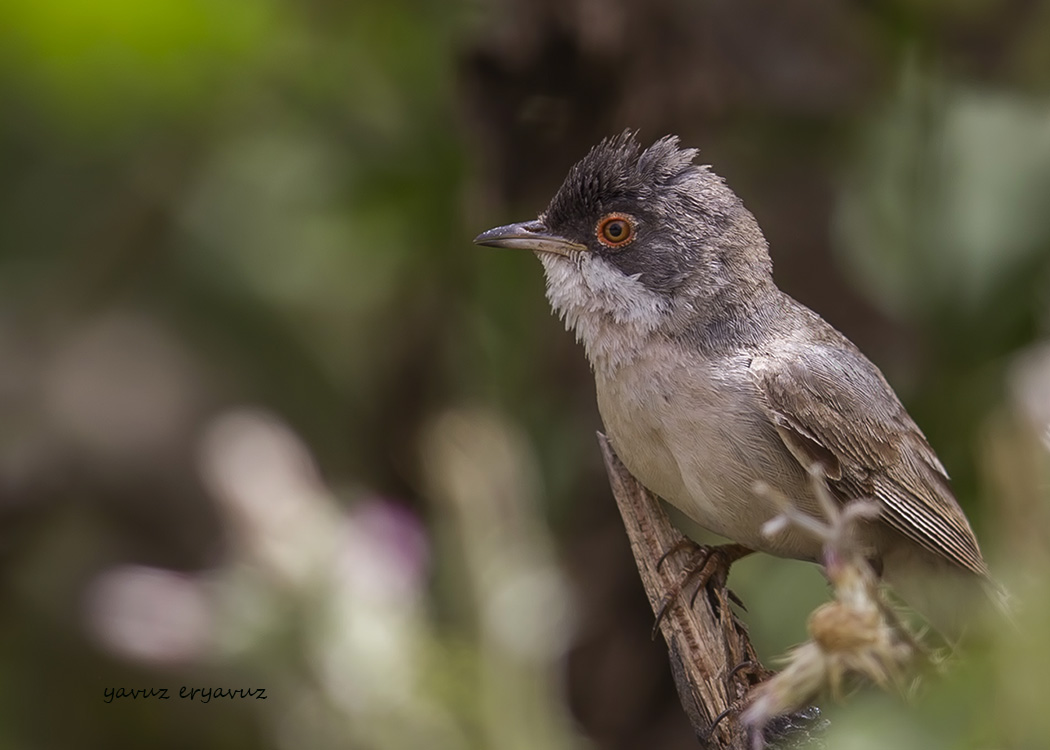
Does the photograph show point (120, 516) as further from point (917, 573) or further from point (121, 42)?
point (917, 573)

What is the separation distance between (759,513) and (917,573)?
855 millimetres

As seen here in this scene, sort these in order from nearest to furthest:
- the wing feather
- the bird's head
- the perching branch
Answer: the perching branch → the wing feather → the bird's head

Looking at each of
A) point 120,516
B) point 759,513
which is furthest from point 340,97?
point 759,513

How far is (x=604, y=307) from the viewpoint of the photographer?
12.5ft

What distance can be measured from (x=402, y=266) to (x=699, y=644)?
9.33ft

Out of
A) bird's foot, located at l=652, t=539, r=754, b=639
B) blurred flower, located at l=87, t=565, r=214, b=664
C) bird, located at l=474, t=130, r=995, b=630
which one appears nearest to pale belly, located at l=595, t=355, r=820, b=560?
bird, located at l=474, t=130, r=995, b=630

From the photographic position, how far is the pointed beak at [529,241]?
12.8 ft

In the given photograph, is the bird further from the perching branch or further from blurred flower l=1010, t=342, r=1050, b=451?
blurred flower l=1010, t=342, r=1050, b=451

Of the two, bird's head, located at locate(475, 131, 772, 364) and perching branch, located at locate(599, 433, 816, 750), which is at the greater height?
bird's head, located at locate(475, 131, 772, 364)

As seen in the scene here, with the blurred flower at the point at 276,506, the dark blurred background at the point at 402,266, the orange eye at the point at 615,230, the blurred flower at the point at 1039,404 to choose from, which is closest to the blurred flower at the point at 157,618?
the dark blurred background at the point at 402,266

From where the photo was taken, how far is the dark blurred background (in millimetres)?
4559

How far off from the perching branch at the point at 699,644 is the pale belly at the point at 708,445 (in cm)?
10

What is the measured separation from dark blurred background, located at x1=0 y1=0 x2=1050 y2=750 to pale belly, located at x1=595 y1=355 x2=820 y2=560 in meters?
0.43

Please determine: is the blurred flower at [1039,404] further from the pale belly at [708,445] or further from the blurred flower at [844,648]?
the pale belly at [708,445]
